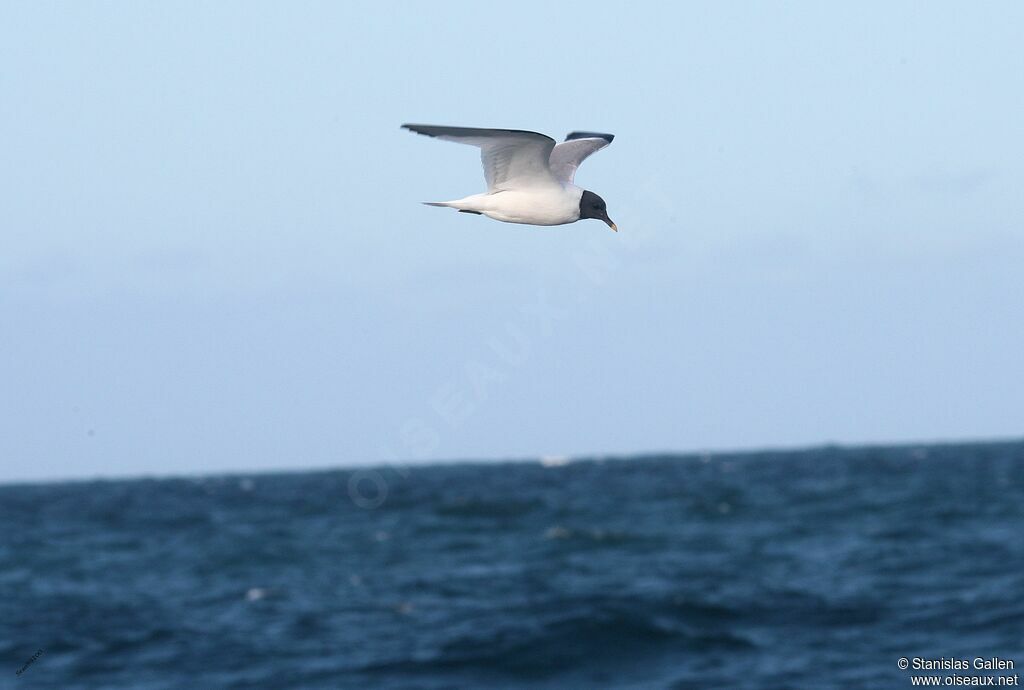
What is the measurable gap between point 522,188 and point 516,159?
0.24m

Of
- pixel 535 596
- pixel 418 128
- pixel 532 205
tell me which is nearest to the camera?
pixel 418 128

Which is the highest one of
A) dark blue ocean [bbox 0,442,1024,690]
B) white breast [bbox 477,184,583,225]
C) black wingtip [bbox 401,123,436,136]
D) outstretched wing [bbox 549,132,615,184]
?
outstretched wing [bbox 549,132,615,184]

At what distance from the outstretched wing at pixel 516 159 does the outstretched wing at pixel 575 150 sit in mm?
1950

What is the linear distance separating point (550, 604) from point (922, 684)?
13.9m

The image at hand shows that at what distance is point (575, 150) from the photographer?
11.8m

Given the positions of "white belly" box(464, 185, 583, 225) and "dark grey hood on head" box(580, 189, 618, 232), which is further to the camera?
"dark grey hood on head" box(580, 189, 618, 232)

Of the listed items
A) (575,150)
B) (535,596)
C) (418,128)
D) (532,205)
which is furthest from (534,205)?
(535,596)

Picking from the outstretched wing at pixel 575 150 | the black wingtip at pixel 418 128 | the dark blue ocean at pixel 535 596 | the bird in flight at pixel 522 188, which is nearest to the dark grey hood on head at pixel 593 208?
the bird in flight at pixel 522 188

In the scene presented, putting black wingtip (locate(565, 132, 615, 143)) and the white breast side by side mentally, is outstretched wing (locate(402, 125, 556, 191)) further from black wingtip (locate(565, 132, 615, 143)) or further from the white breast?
black wingtip (locate(565, 132, 615, 143))

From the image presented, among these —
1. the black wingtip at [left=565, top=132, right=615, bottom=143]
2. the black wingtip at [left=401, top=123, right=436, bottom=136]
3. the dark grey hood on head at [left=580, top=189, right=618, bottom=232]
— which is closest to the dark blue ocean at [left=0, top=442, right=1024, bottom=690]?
the black wingtip at [left=565, top=132, right=615, bottom=143]

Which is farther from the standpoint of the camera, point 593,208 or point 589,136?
point 589,136

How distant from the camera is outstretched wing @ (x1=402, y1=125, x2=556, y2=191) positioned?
9078 millimetres

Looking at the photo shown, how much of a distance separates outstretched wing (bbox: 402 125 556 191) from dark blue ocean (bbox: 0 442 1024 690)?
22.5m

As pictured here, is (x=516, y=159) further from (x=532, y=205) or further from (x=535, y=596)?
(x=535, y=596)
